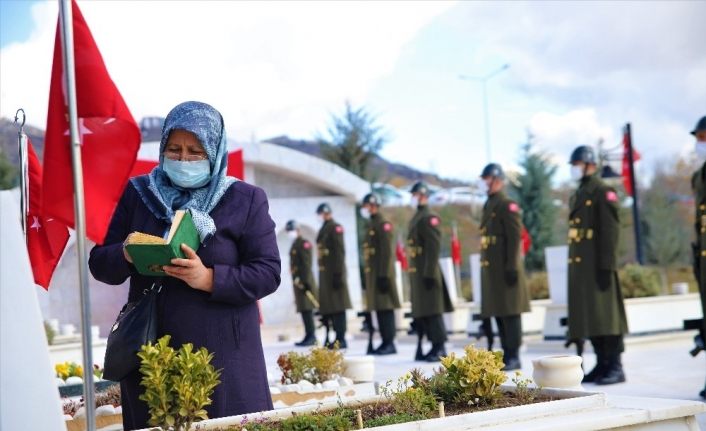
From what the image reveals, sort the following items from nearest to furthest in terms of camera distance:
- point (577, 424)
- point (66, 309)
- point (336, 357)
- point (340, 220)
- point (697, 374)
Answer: point (577, 424)
point (336, 357)
point (697, 374)
point (66, 309)
point (340, 220)

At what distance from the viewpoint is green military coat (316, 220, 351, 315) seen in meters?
16.4

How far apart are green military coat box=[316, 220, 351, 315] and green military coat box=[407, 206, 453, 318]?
3.24 m

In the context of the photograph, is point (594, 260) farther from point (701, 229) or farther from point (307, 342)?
point (307, 342)

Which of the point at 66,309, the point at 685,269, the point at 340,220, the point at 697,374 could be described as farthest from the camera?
the point at 685,269

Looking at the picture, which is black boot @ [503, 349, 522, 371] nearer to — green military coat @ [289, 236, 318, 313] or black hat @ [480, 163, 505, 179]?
black hat @ [480, 163, 505, 179]

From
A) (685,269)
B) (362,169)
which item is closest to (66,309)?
(362,169)

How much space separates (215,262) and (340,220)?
66.0 feet

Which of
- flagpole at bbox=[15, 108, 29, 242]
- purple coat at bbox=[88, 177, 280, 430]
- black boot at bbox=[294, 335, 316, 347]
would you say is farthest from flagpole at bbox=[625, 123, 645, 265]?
purple coat at bbox=[88, 177, 280, 430]

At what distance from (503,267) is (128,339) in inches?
303

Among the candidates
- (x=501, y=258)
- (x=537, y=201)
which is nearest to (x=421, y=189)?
(x=501, y=258)

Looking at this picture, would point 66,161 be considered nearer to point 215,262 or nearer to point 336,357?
point 215,262

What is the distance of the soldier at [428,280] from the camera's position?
510 inches

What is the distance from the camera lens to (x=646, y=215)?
4166 cm

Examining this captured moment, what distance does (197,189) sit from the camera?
385cm
